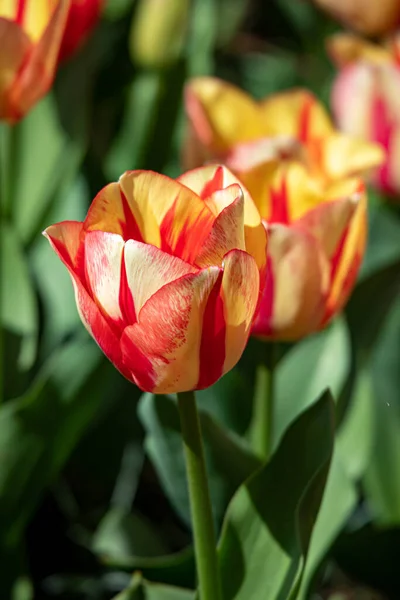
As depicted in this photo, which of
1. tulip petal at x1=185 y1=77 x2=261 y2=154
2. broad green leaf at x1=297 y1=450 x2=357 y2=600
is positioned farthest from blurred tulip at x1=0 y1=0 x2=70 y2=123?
broad green leaf at x1=297 y1=450 x2=357 y2=600

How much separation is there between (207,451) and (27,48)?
29 cm

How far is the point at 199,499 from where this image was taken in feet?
1.48

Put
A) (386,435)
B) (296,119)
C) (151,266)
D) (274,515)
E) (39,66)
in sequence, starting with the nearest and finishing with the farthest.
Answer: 1. (151,266)
2. (274,515)
3. (39,66)
4. (296,119)
5. (386,435)

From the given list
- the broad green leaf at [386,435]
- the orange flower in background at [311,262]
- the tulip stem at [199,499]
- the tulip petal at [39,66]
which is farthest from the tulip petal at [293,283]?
the broad green leaf at [386,435]

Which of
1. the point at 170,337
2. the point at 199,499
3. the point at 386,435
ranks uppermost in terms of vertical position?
the point at 170,337

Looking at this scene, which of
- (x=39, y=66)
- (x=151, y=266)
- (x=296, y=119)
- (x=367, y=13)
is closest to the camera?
(x=151, y=266)

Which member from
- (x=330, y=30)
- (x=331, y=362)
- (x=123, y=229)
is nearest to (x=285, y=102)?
(x=331, y=362)

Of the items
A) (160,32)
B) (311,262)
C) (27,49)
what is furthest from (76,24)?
(311,262)

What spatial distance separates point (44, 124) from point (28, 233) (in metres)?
0.12

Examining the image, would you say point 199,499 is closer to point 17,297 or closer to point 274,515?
point 274,515

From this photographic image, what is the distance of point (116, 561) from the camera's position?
2.09 feet

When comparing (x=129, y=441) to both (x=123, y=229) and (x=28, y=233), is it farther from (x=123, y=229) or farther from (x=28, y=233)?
(x=123, y=229)

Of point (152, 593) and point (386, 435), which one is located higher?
point (152, 593)

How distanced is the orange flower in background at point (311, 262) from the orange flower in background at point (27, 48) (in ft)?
0.64
